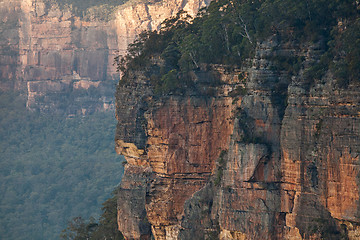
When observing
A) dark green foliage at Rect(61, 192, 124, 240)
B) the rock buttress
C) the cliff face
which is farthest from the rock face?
the cliff face

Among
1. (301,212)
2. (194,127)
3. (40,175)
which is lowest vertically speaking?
(40,175)

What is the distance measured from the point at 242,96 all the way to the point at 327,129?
7.75 metres

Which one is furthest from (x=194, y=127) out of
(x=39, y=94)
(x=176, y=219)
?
(x=39, y=94)

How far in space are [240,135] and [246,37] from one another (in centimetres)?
686

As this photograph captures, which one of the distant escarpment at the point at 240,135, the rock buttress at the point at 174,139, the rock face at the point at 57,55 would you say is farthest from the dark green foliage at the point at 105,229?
the rock face at the point at 57,55

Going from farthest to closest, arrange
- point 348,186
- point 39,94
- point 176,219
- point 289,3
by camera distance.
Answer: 1. point 39,94
2. point 176,219
3. point 289,3
4. point 348,186

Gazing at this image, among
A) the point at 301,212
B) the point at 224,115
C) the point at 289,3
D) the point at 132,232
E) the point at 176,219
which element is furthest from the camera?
the point at 132,232

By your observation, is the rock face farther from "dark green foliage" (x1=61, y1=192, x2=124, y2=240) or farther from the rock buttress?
the rock buttress

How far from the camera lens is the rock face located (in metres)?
151

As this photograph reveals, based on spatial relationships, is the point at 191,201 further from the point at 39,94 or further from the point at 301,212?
the point at 39,94

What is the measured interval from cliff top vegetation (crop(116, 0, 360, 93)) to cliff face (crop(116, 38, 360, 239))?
2.01 feet

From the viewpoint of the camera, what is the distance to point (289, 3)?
43531mm

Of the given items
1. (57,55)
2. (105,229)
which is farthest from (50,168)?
(105,229)

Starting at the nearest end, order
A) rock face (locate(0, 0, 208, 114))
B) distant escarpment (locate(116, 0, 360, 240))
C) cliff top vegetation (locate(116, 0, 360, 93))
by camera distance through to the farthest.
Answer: distant escarpment (locate(116, 0, 360, 240))
cliff top vegetation (locate(116, 0, 360, 93))
rock face (locate(0, 0, 208, 114))
